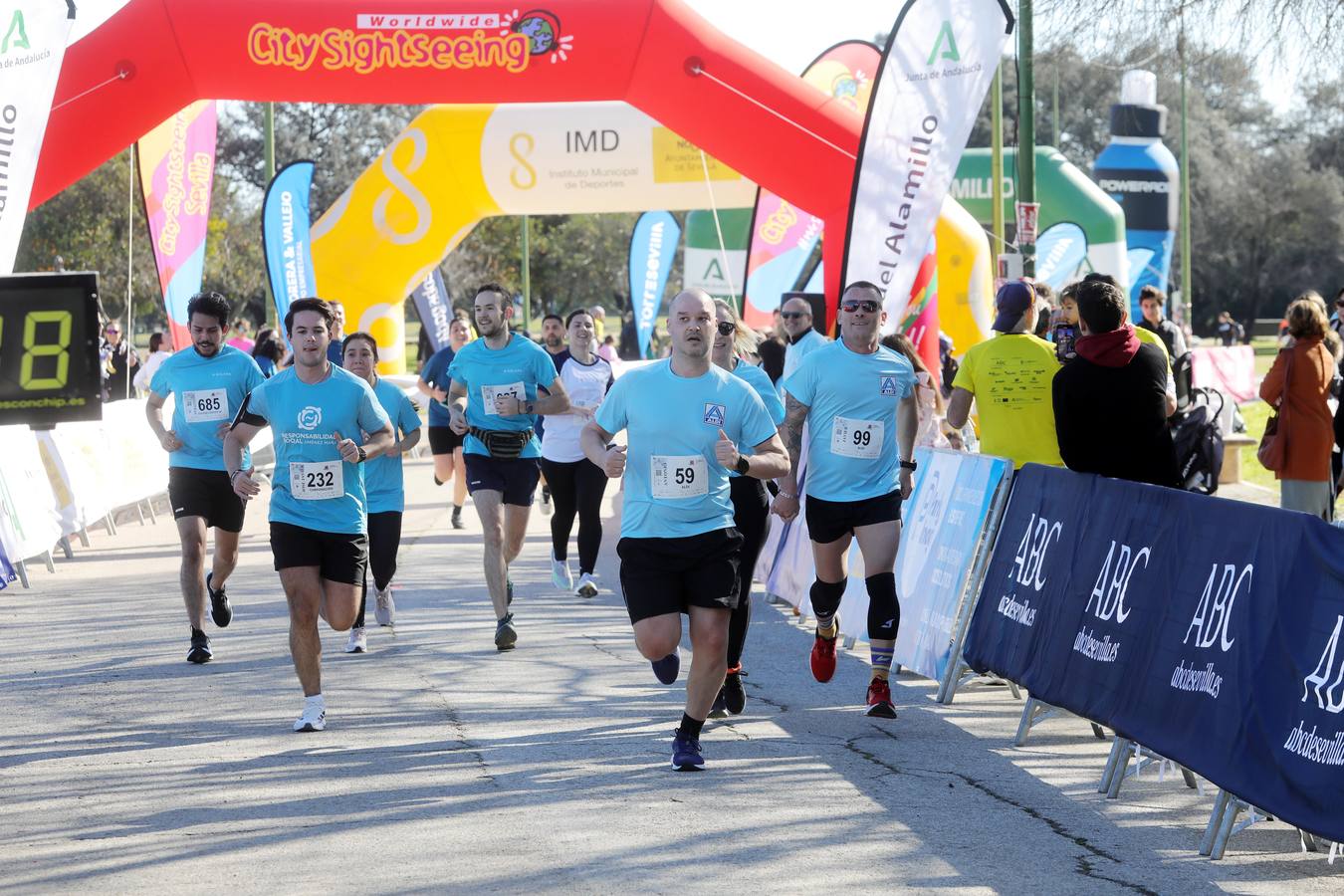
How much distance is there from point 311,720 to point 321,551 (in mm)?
737

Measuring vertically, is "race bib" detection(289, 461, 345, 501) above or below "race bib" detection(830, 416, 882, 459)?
below

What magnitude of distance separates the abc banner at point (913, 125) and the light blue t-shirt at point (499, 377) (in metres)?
3.49

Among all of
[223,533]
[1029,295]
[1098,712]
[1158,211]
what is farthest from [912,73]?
[1158,211]

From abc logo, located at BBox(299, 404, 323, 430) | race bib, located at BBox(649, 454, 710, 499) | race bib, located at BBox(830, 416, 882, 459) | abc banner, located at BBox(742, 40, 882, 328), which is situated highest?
abc banner, located at BBox(742, 40, 882, 328)

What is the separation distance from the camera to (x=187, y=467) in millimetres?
10195

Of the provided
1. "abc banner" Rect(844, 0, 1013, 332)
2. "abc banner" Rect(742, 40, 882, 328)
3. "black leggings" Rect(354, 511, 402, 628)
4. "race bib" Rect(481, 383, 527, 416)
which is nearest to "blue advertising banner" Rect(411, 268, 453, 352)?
"abc banner" Rect(742, 40, 882, 328)

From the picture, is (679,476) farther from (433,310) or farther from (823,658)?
(433,310)

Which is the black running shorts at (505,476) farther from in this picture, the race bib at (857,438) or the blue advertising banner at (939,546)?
the race bib at (857,438)

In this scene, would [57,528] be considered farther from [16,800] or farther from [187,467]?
[16,800]

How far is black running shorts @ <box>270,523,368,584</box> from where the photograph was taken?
8.00 meters

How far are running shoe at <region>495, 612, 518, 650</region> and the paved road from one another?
14 cm

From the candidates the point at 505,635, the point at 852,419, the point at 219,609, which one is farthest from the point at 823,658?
the point at 219,609

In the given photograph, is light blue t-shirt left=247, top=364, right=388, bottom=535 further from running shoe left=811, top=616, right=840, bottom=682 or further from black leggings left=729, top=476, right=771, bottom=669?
running shoe left=811, top=616, right=840, bottom=682

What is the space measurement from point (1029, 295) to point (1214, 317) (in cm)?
6809
